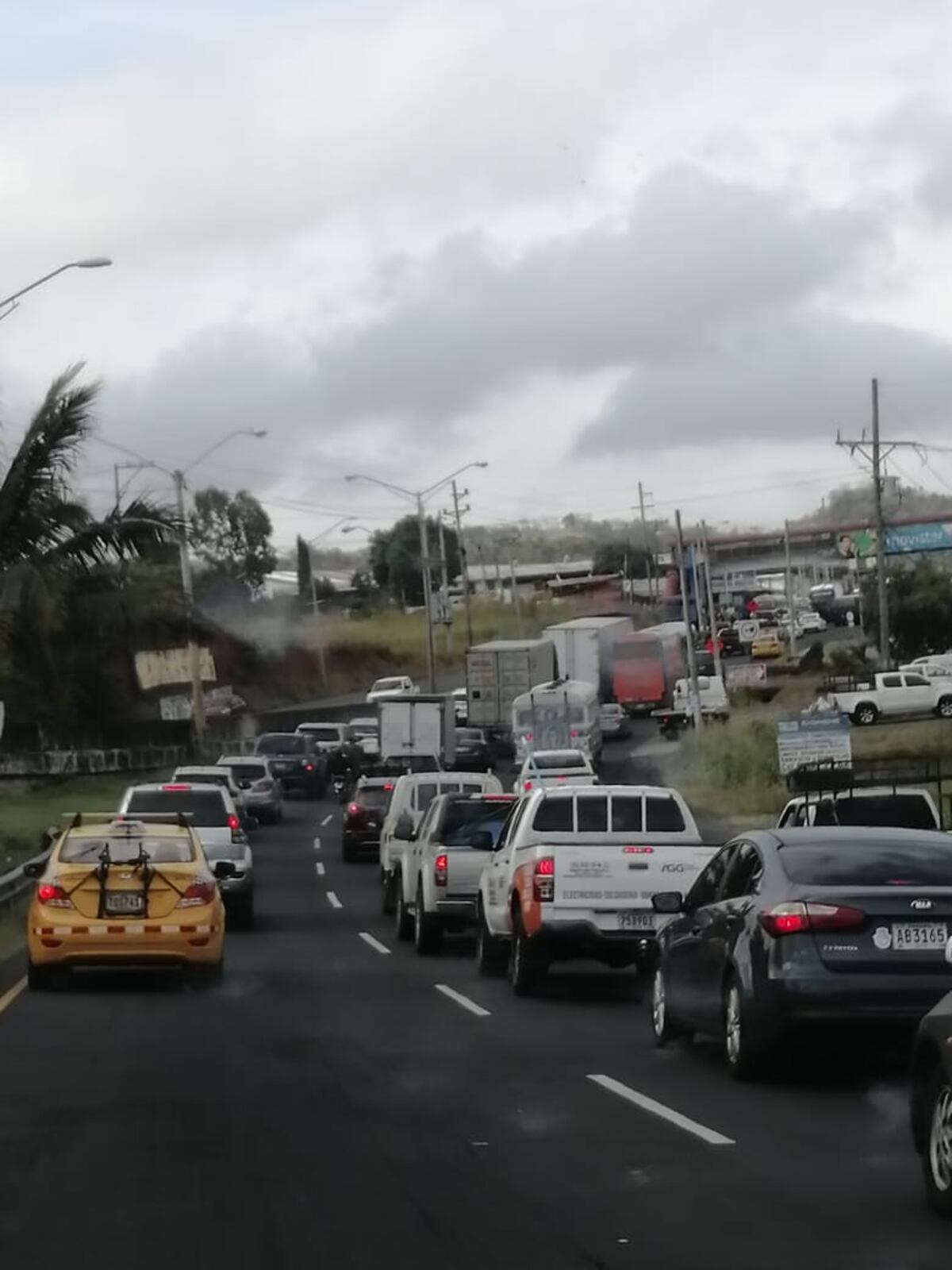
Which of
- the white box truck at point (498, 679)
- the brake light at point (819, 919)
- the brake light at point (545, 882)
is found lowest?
the brake light at point (545, 882)

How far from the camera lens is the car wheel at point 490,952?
69.5 feet

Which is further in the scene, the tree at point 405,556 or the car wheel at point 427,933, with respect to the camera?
the tree at point 405,556

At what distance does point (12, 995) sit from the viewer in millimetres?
19500

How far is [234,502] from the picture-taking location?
9431 cm

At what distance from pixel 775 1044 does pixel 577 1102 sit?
1163 mm

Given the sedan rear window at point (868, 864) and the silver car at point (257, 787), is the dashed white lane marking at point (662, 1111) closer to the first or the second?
the sedan rear window at point (868, 864)

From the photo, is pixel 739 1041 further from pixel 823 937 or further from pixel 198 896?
pixel 198 896

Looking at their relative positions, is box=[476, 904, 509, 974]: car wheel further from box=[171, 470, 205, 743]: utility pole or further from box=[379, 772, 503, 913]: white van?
box=[171, 470, 205, 743]: utility pole

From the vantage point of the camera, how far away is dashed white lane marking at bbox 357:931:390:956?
80.0ft

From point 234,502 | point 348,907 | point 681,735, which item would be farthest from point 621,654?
point 348,907

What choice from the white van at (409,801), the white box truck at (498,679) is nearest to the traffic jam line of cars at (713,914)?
the white van at (409,801)

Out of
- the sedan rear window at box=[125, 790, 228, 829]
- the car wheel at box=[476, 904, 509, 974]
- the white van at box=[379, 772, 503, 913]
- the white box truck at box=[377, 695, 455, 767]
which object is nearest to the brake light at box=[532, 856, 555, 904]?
the car wheel at box=[476, 904, 509, 974]

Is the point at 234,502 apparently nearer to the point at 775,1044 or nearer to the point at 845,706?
the point at 845,706

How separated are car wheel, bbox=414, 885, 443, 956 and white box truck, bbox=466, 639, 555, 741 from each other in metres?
43.4
